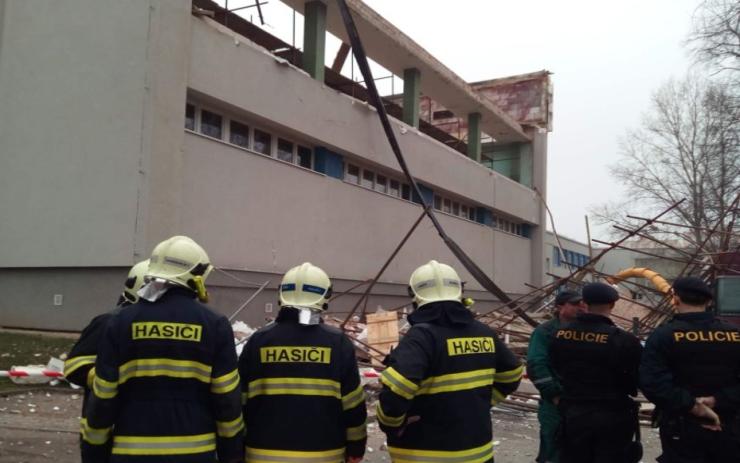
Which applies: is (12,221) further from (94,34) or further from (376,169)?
(376,169)

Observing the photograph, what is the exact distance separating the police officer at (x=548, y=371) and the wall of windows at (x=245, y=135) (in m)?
9.53

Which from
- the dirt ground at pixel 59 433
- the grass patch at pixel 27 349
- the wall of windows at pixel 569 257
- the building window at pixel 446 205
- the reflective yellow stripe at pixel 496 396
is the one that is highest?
the building window at pixel 446 205

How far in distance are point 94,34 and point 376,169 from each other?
8589mm

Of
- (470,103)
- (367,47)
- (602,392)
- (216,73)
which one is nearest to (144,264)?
(602,392)

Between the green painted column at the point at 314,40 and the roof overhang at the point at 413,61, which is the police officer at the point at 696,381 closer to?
the green painted column at the point at 314,40

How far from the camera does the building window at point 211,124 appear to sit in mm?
13172

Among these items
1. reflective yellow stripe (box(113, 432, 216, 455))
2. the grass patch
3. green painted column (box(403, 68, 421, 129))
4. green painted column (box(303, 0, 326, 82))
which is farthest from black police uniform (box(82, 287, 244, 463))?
green painted column (box(403, 68, 421, 129))

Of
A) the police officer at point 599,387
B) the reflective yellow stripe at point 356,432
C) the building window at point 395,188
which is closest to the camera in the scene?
the reflective yellow stripe at point 356,432

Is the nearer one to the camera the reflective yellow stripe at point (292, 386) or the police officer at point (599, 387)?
the reflective yellow stripe at point (292, 386)

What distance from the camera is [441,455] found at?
3.31 meters

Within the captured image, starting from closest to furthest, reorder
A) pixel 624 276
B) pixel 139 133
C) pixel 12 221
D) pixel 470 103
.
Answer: pixel 139 133, pixel 12 221, pixel 624 276, pixel 470 103

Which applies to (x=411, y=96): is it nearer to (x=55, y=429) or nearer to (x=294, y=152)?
(x=294, y=152)

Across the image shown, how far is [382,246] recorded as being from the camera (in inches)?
718

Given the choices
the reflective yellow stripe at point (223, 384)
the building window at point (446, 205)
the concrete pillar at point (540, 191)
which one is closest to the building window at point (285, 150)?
the building window at point (446, 205)
